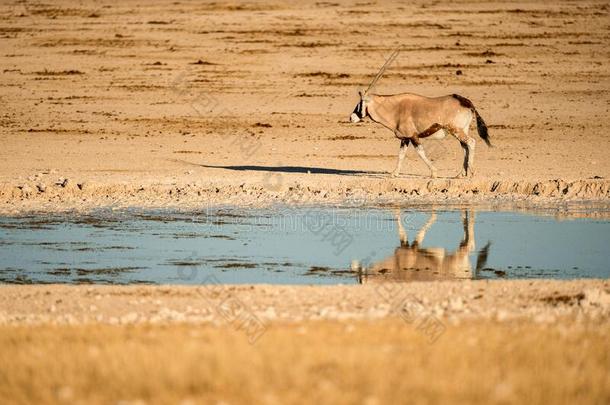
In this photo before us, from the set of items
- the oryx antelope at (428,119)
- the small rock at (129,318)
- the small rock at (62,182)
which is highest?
the oryx antelope at (428,119)

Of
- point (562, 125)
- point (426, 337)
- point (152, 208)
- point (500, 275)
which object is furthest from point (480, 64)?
point (426, 337)

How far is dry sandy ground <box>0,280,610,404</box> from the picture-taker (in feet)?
20.1

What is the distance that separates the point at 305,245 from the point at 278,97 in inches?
500

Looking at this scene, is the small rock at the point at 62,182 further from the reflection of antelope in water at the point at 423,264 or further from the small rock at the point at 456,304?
the small rock at the point at 456,304

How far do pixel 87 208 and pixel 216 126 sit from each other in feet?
25.1

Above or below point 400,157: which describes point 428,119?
above

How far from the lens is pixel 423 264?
11711 millimetres

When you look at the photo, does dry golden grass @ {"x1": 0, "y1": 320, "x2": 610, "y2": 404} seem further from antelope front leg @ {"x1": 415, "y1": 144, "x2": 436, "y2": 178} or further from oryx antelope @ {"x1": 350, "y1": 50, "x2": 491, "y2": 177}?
oryx antelope @ {"x1": 350, "y1": 50, "x2": 491, "y2": 177}

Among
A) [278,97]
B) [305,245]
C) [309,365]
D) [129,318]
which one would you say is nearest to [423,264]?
[305,245]

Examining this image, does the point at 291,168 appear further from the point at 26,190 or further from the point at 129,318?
the point at 129,318

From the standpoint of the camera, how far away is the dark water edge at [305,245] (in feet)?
36.9

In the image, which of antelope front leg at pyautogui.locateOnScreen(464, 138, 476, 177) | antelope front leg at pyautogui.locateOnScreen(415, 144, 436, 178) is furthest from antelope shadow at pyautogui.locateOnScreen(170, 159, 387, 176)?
antelope front leg at pyautogui.locateOnScreen(464, 138, 476, 177)

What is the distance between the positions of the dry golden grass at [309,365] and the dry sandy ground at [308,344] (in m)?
0.01

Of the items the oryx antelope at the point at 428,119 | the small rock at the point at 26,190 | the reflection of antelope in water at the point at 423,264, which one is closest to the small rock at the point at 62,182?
the small rock at the point at 26,190
